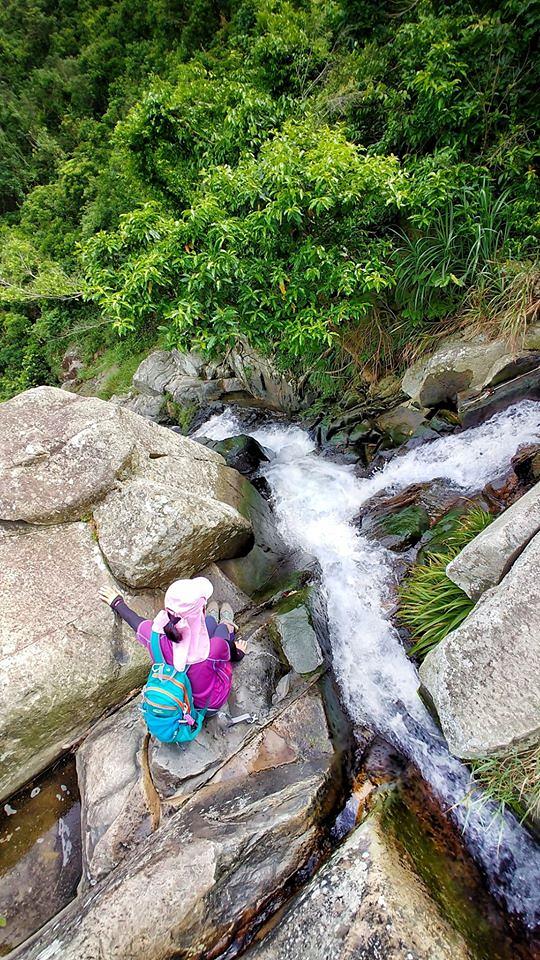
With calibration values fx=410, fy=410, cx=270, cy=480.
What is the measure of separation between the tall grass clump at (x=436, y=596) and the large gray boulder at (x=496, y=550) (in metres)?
0.39

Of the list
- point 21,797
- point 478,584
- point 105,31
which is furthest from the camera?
point 105,31

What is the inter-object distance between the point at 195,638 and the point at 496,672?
2332 millimetres

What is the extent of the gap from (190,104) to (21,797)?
31.1 ft

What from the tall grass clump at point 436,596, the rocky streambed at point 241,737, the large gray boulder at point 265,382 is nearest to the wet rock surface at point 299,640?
the rocky streambed at point 241,737

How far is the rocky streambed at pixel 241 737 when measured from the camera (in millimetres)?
2705

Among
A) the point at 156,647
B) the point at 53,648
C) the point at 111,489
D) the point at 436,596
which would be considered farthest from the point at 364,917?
the point at 111,489

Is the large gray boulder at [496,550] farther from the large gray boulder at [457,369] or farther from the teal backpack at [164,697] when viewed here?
the large gray boulder at [457,369]

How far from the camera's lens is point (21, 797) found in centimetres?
402

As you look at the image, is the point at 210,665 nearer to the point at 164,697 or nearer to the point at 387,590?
the point at 164,697

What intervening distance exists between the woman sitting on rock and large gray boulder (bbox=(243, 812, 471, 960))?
151 centimetres

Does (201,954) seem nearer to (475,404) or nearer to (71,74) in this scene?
(475,404)

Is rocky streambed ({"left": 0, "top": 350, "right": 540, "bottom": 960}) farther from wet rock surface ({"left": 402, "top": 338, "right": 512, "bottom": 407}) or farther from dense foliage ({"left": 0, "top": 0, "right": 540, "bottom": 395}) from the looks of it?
dense foliage ({"left": 0, "top": 0, "right": 540, "bottom": 395})

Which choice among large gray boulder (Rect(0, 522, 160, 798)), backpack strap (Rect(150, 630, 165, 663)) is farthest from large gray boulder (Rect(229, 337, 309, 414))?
backpack strap (Rect(150, 630, 165, 663))

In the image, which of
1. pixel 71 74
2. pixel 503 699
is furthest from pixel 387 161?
pixel 71 74
